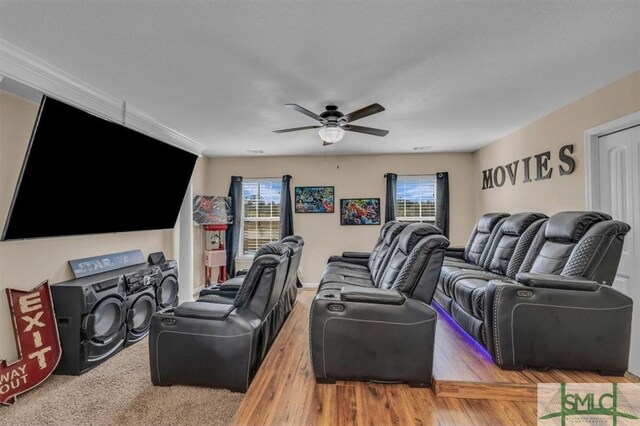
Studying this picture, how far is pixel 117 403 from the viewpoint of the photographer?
202 cm

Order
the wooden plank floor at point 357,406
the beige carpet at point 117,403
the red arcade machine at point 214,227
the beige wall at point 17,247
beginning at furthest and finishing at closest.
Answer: the red arcade machine at point 214,227 < the beige wall at point 17,247 < the beige carpet at point 117,403 < the wooden plank floor at point 357,406

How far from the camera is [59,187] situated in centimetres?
229

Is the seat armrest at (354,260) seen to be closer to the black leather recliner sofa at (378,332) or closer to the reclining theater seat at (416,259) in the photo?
the reclining theater seat at (416,259)

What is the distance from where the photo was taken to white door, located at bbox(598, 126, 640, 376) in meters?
2.32

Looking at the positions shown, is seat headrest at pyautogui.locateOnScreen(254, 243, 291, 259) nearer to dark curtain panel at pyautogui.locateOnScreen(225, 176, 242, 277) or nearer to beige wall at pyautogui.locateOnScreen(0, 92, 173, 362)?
beige wall at pyautogui.locateOnScreen(0, 92, 173, 362)

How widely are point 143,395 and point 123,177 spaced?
6.46ft

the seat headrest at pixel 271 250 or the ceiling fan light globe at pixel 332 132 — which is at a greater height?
the ceiling fan light globe at pixel 332 132

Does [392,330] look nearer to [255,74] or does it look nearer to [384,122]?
[255,74]

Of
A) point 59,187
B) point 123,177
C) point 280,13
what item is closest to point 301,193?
point 123,177

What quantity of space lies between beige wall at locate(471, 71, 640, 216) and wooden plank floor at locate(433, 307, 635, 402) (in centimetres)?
163

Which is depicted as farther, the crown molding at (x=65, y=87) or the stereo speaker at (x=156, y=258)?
the stereo speaker at (x=156, y=258)

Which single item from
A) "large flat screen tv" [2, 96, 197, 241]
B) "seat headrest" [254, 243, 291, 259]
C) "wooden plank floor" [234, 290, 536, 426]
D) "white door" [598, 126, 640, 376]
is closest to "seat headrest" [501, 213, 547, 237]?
"white door" [598, 126, 640, 376]

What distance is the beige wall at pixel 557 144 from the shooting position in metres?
2.41

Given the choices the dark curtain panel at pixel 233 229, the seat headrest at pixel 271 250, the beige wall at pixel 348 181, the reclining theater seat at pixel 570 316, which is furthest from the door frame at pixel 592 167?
the dark curtain panel at pixel 233 229
